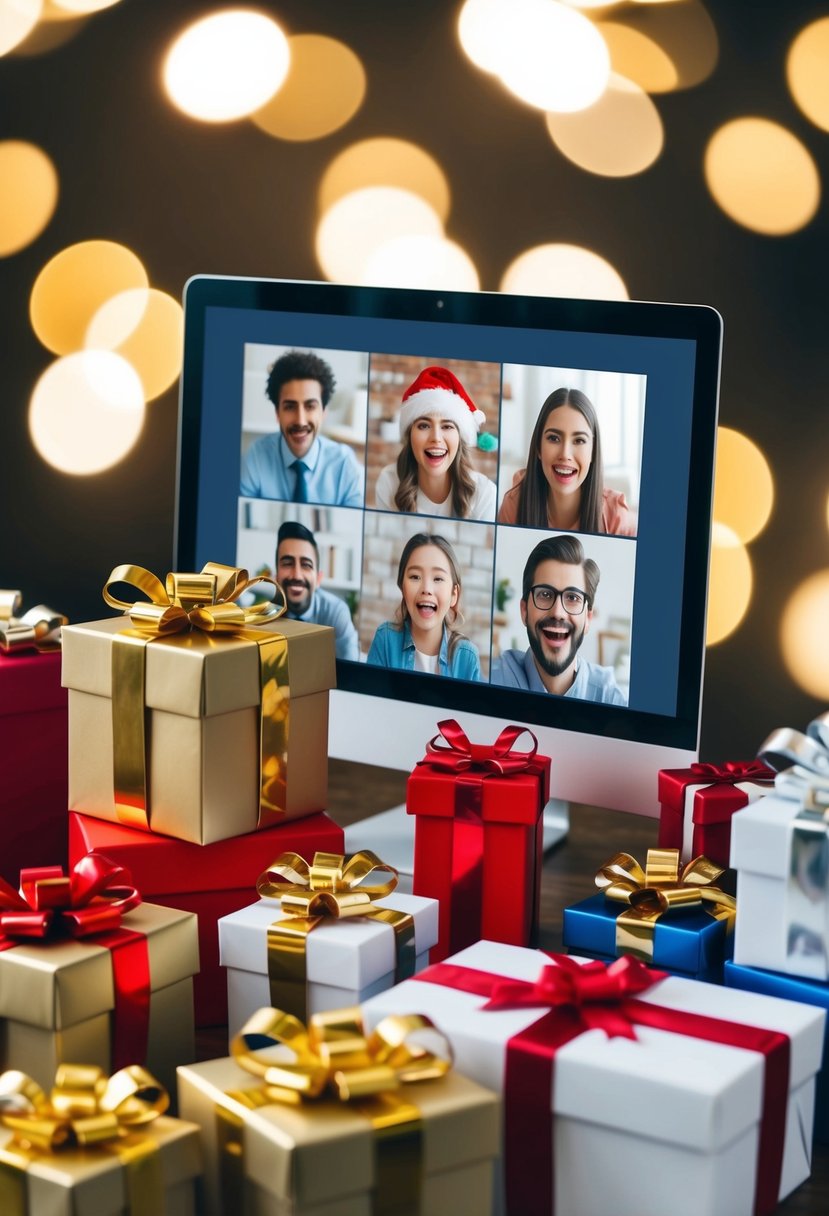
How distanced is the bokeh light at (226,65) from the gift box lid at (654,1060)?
107 centimetres

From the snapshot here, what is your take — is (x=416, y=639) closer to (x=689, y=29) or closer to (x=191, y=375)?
(x=191, y=375)

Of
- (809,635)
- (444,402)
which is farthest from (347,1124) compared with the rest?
(809,635)

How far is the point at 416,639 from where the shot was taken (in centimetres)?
107

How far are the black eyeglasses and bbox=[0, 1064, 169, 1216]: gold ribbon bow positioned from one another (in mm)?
477

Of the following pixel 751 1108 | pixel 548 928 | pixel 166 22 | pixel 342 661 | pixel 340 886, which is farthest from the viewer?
pixel 166 22

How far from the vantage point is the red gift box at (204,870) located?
0.88 m

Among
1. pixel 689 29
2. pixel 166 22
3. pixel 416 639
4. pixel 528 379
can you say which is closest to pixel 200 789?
pixel 416 639

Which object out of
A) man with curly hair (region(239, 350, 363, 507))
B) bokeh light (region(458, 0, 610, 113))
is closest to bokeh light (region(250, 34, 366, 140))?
bokeh light (region(458, 0, 610, 113))

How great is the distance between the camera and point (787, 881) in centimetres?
74

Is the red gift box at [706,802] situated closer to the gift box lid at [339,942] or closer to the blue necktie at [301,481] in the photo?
the gift box lid at [339,942]

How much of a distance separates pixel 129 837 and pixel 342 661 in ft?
0.85

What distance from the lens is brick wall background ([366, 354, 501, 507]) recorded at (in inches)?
40.4

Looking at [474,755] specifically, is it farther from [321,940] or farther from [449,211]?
[449,211]

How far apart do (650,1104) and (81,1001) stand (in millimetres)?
281
